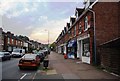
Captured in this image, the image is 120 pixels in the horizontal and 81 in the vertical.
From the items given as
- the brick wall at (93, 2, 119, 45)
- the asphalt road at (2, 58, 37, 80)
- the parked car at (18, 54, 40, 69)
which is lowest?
the asphalt road at (2, 58, 37, 80)

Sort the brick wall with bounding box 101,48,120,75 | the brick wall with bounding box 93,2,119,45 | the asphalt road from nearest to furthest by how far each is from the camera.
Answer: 1. the asphalt road
2. the brick wall with bounding box 101,48,120,75
3. the brick wall with bounding box 93,2,119,45

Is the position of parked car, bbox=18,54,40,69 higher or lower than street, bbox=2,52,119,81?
higher

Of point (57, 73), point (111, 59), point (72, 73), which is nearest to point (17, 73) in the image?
point (57, 73)

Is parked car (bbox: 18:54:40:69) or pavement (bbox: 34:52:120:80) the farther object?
parked car (bbox: 18:54:40:69)

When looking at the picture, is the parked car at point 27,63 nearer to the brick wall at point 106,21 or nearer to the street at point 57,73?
the street at point 57,73

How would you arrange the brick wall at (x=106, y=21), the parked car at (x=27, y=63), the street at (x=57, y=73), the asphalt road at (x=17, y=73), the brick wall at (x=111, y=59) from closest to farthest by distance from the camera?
the street at (x=57, y=73) → the asphalt road at (x=17, y=73) → the brick wall at (x=111, y=59) → the parked car at (x=27, y=63) → the brick wall at (x=106, y=21)

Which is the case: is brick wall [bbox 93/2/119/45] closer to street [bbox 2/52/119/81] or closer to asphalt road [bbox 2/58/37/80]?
street [bbox 2/52/119/81]

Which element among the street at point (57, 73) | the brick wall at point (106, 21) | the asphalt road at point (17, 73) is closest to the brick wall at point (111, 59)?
the street at point (57, 73)

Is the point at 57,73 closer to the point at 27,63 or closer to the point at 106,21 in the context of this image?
the point at 27,63

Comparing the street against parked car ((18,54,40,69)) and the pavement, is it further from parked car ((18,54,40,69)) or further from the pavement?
parked car ((18,54,40,69))

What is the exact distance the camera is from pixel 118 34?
25453mm

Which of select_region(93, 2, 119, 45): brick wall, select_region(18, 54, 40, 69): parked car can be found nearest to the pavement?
select_region(18, 54, 40, 69): parked car

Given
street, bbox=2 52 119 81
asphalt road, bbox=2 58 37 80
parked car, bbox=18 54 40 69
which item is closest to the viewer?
street, bbox=2 52 119 81

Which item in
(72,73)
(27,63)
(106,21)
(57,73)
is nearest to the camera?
(72,73)
